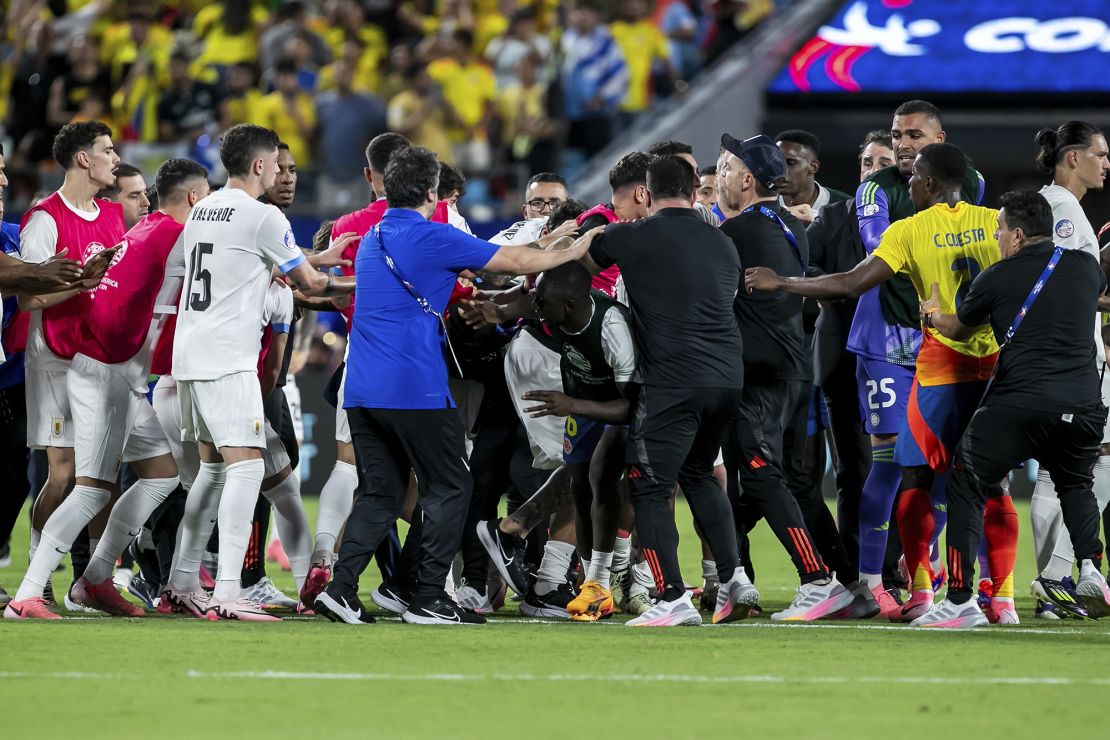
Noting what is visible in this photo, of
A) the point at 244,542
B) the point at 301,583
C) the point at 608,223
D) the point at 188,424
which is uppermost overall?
the point at 608,223

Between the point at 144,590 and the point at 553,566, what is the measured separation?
2.39 meters

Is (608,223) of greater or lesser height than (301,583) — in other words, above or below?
above

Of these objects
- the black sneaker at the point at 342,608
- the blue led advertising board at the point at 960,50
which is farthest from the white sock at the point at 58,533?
the blue led advertising board at the point at 960,50

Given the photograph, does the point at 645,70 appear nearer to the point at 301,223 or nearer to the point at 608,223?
the point at 301,223

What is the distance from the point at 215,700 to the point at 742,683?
6.18ft

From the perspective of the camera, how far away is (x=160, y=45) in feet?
67.8

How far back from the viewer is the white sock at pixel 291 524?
9672 mm

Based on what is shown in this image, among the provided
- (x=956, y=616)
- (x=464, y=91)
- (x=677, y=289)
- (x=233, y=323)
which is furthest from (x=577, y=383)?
(x=464, y=91)

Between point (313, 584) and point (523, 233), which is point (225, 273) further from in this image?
point (523, 233)

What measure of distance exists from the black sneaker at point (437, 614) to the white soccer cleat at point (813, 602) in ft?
5.22

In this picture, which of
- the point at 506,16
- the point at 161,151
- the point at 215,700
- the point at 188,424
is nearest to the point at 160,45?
the point at 161,151

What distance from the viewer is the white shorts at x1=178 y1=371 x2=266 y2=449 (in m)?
8.39

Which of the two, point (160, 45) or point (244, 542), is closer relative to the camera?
point (244, 542)

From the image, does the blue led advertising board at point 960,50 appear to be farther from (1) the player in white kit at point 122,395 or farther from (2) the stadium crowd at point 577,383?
(1) the player in white kit at point 122,395
